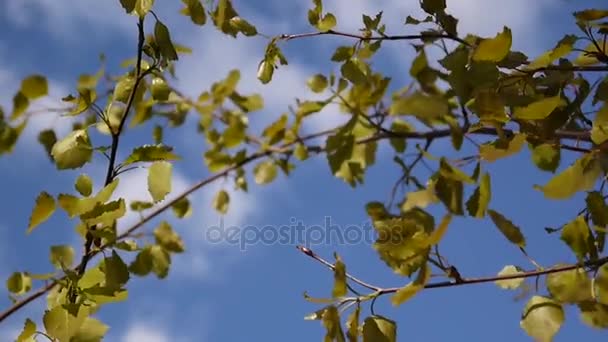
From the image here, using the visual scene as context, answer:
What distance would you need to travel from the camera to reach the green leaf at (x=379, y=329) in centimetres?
49

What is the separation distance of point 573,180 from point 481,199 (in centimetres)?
7

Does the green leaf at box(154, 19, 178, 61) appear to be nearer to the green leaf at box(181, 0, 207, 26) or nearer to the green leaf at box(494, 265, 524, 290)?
the green leaf at box(181, 0, 207, 26)

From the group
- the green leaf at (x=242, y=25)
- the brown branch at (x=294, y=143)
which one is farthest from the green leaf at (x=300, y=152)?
the green leaf at (x=242, y=25)

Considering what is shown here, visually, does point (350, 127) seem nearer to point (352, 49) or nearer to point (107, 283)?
point (107, 283)

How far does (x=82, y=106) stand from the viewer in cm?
61

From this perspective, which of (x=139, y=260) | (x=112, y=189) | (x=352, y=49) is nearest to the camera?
(x=112, y=189)

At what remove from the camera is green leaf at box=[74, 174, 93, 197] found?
56 centimetres

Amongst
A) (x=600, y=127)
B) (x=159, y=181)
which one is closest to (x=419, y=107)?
(x=600, y=127)

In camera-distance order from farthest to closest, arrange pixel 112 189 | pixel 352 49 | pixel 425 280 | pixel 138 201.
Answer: pixel 138 201
pixel 352 49
pixel 112 189
pixel 425 280

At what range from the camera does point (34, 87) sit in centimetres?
83

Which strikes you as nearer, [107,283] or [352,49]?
[107,283]

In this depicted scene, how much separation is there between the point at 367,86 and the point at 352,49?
330mm

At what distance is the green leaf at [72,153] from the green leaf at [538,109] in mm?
377

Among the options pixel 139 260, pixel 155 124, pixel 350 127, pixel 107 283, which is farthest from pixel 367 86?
pixel 155 124
